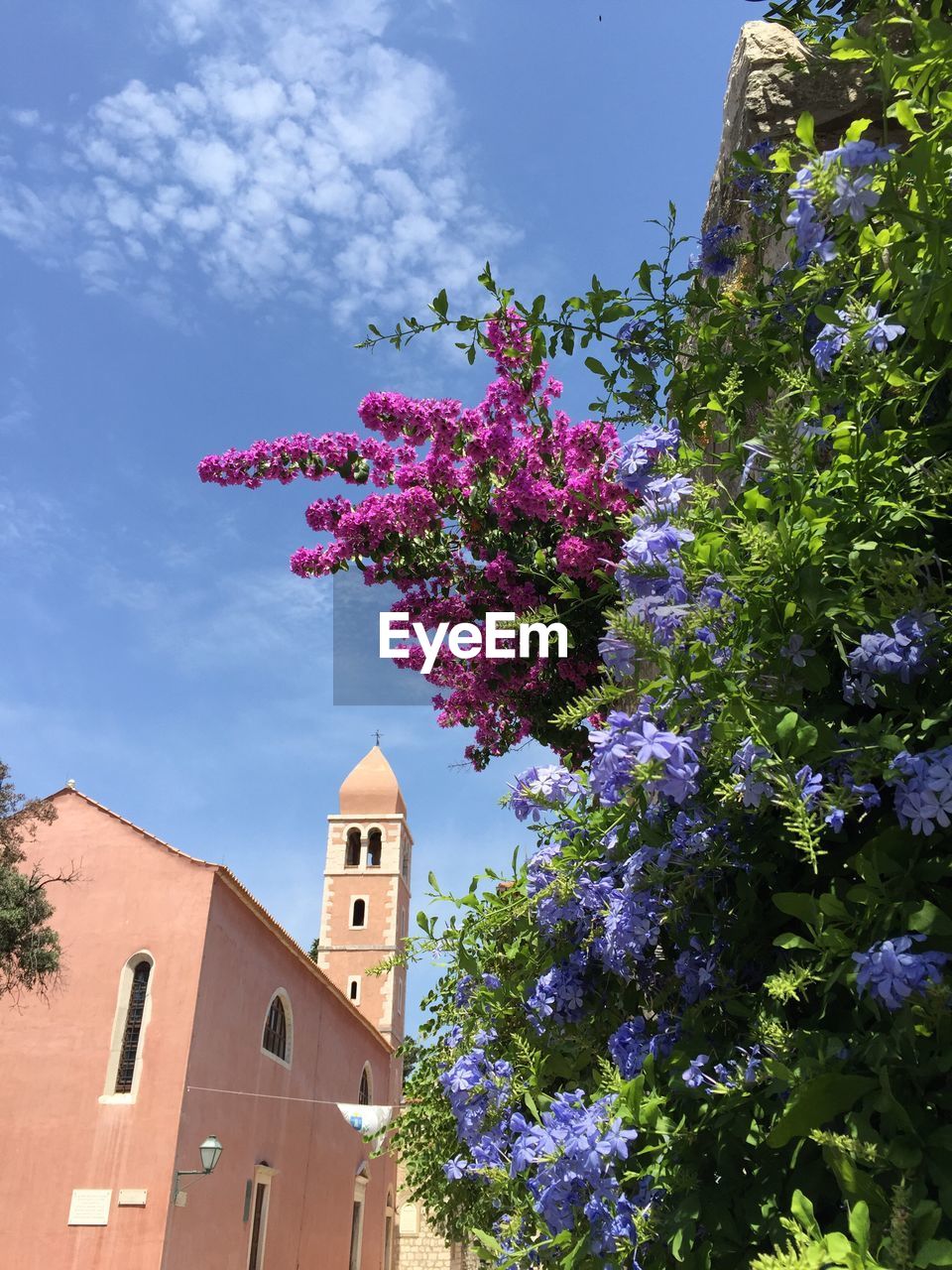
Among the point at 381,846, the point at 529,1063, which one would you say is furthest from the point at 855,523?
the point at 381,846

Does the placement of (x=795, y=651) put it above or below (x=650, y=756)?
above

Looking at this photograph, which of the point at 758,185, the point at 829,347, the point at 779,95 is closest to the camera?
the point at 829,347

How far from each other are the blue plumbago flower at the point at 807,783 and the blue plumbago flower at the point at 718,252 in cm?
225

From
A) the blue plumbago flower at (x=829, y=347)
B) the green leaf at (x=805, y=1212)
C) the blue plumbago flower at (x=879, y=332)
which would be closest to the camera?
the green leaf at (x=805, y=1212)

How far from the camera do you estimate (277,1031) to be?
63.6ft

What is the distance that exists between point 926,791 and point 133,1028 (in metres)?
16.3

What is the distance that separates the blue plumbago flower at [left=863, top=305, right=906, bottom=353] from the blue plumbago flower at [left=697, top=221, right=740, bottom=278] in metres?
1.61

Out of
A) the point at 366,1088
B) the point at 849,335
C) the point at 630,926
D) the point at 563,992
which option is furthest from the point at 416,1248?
the point at 849,335

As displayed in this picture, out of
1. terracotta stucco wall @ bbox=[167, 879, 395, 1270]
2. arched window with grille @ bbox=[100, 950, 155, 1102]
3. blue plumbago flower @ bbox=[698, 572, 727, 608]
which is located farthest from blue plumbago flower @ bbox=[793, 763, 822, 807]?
arched window with grille @ bbox=[100, 950, 155, 1102]

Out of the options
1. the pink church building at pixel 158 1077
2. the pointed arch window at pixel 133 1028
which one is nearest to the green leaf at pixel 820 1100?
the pink church building at pixel 158 1077

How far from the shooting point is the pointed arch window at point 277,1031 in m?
18.7

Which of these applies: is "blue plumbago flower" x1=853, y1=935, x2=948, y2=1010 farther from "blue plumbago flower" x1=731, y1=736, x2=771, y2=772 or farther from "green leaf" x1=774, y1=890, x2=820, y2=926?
"blue plumbago flower" x1=731, y1=736, x2=771, y2=772

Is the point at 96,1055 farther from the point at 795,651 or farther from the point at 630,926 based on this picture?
the point at 795,651

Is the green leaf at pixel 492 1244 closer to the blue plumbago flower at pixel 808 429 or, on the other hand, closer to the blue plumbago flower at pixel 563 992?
the blue plumbago flower at pixel 563 992
